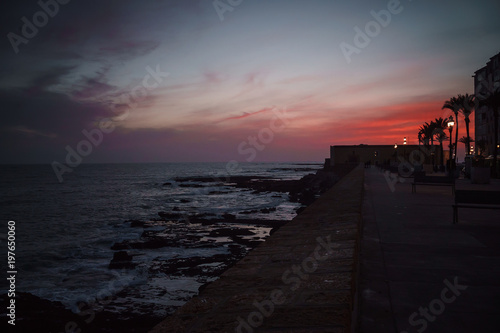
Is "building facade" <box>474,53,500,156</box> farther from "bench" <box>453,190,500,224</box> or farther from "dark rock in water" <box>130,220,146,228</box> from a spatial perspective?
"bench" <box>453,190,500,224</box>

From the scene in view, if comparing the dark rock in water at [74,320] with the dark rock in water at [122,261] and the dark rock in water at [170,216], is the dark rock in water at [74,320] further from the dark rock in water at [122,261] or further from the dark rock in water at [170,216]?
the dark rock in water at [170,216]

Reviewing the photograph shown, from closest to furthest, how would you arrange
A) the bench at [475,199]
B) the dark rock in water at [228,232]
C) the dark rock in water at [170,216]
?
the bench at [475,199], the dark rock in water at [228,232], the dark rock in water at [170,216]

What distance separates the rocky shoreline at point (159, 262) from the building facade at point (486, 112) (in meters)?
50.7

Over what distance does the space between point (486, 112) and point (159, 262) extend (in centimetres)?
6803

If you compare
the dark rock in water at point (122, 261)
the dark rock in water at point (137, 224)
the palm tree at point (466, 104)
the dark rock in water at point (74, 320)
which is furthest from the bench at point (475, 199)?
the palm tree at point (466, 104)

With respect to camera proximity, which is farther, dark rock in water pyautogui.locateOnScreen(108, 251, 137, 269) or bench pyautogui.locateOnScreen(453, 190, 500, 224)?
dark rock in water pyautogui.locateOnScreen(108, 251, 137, 269)

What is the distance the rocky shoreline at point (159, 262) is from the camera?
810cm

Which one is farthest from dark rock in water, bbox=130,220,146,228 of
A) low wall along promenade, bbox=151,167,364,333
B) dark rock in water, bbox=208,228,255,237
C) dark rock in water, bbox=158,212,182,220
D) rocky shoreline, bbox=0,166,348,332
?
low wall along promenade, bbox=151,167,364,333

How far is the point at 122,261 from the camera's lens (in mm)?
13391

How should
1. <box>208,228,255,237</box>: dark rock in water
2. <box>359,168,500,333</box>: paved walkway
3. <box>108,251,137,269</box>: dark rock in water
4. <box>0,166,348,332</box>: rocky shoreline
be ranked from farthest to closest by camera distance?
<box>208,228,255,237</box>: dark rock in water → <box>108,251,137,269</box>: dark rock in water → <box>0,166,348,332</box>: rocky shoreline → <box>359,168,500,333</box>: paved walkway

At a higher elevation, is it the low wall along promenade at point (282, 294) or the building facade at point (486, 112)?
the building facade at point (486, 112)

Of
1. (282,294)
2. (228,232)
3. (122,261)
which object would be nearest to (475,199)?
(282,294)

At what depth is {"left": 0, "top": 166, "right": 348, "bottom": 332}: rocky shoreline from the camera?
8.10 m

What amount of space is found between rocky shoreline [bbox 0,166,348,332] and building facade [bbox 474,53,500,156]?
166 feet
